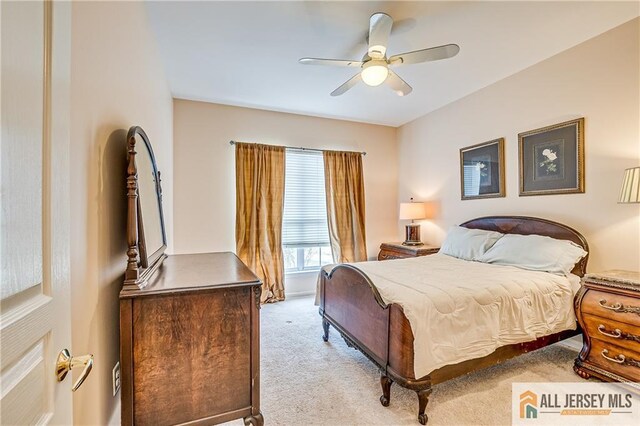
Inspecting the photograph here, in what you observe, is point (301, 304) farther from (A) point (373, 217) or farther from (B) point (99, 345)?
(B) point (99, 345)

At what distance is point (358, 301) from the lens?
2.27 meters

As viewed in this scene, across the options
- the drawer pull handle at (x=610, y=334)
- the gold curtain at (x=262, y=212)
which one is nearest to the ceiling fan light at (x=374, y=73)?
the gold curtain at (x=262, y=212)

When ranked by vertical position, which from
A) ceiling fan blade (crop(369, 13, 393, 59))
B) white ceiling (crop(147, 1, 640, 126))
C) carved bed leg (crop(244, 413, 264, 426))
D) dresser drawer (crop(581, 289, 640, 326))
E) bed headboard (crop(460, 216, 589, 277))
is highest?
white ceiling (crop(147, 1, 640, 126))

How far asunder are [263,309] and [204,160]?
6.99ft

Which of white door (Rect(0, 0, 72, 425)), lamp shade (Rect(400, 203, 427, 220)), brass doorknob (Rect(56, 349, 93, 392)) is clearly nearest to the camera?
white door (Rect(0, 0, 72, 425))

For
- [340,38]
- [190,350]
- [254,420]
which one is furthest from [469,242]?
[190,350]

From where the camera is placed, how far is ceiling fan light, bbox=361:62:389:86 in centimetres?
227

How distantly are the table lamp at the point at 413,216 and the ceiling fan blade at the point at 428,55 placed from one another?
2.34 m

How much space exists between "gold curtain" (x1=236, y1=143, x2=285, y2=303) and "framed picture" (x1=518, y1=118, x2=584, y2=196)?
2.96m

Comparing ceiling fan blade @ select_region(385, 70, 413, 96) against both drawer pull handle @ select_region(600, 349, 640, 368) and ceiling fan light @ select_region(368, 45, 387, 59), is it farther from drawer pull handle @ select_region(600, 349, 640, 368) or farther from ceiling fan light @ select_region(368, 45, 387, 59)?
drawer pull handle @ select_region(600, 349, 640, 368)

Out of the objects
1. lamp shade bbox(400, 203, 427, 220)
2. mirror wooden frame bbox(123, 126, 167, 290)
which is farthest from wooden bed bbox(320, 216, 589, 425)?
mirror wooden frame bbox(123, 126, 167, 290)

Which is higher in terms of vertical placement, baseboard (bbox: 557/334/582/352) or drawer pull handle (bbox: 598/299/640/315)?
drawer pull handle (bbox: 598/299/640/315)

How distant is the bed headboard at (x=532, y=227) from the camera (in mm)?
2580

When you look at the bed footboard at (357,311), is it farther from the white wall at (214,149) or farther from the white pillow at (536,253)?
Answer: the white wall at (214,149)
